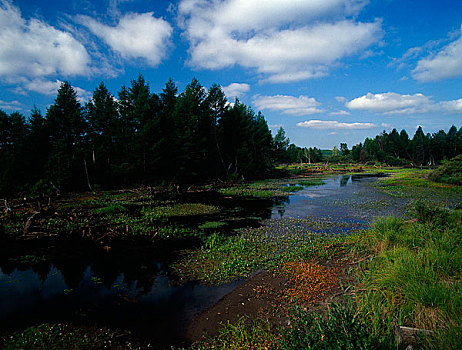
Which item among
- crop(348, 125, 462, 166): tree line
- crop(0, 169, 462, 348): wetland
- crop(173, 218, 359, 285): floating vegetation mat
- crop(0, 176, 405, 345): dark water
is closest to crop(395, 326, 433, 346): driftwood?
crop(0, 169, 462, 348): wetland

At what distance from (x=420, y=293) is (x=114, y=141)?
134ft

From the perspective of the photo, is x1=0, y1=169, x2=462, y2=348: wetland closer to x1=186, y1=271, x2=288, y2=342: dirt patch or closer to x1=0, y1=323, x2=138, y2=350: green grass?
x1=186, y1=271, x2=288, y2=342: dirt patch

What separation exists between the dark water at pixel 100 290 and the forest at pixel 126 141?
23.0 meters

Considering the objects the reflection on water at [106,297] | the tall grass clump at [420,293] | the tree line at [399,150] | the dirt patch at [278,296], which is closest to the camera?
the tall grass clump at [420,293]

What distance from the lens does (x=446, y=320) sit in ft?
14.6

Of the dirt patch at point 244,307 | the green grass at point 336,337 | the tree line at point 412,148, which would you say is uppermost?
the tree line at point 412,148

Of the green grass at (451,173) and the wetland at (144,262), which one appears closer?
the wetland at (144,262)

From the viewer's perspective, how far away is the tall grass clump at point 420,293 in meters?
4.25

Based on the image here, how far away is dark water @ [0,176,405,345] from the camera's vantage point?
6.45 meters

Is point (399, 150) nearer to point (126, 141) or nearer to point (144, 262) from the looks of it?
point (126, 141)

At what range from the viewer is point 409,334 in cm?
412

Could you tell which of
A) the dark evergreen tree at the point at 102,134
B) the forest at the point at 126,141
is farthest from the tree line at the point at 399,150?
the dark evergreen tree at the point at 102,134

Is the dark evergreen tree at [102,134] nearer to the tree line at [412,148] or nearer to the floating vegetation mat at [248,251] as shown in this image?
the floating vegetation mat at [248,251]

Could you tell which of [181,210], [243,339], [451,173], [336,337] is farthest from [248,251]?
[451,173]
